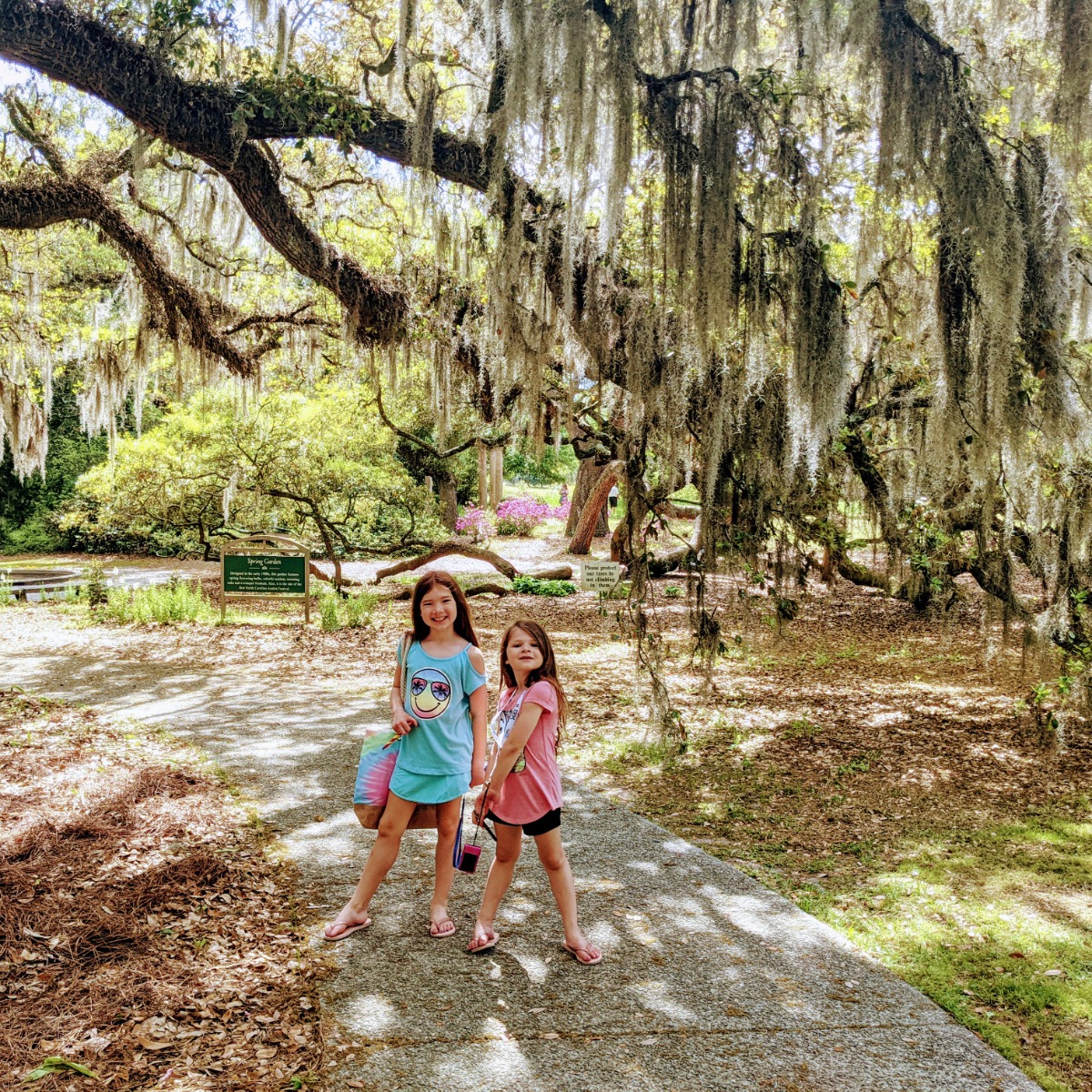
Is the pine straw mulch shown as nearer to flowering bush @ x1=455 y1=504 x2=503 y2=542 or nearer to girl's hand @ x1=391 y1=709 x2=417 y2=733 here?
girl's hand @ x1=391 y1=709 x2=417 y2=733

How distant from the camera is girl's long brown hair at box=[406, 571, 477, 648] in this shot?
9.51 ft

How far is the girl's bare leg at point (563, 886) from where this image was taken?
2693 mm

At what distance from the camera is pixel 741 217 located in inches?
175

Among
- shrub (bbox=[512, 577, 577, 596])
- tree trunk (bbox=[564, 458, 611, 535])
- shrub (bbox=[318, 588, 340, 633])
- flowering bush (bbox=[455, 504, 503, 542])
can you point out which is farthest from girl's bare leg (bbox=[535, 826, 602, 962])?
flowering bush (bbox=[455, 504, 503, 542])

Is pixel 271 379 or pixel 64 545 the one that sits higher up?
pixel 271 379

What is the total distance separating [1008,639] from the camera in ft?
18.8

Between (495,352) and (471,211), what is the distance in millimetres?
1491

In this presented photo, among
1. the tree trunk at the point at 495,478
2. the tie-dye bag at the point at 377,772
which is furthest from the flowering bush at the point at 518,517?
the tie-dye bag at the point at 377,772

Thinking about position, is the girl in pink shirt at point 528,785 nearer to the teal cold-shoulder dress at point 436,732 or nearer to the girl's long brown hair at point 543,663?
the girl's long brown hair at point 543,663

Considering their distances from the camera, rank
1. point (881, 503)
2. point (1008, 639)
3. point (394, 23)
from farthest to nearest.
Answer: point (394, 23) < point (881, 503) < point (1008, 639)

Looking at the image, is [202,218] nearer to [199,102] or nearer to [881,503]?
[199,102]

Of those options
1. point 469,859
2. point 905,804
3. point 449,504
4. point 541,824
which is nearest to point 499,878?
point 469,859

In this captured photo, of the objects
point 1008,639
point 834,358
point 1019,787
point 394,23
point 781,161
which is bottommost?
point 1019,787

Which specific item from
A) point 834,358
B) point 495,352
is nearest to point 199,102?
point 495,352
